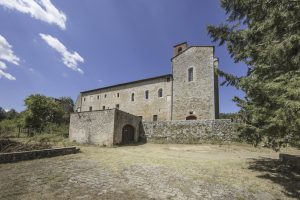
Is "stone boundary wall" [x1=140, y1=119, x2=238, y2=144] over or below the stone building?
below

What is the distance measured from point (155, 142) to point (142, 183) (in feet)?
44.6

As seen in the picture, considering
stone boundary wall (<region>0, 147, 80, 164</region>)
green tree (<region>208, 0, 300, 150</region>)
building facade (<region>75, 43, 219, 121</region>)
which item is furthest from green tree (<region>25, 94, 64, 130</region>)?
green tree (<region>208, 0, 300, 150</region>)

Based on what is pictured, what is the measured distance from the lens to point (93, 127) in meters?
17.3

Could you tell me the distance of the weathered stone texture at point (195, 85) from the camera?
71.2 feet

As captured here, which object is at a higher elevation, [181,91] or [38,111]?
[181,91]

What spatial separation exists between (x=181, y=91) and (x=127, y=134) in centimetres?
927

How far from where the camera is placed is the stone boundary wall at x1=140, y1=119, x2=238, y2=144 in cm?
1638

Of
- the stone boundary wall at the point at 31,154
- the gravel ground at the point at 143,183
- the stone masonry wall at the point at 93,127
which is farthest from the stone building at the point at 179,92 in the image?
the gravel ground at the point at 143,183

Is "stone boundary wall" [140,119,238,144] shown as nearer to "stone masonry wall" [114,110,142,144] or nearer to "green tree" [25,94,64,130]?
"stone masonry wall" [114,110,142,144]

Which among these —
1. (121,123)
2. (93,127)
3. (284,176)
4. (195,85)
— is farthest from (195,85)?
(284,176)

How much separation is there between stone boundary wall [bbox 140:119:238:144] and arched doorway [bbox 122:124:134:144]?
4.72 feet

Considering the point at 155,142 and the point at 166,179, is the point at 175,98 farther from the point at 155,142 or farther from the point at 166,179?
the point at 166,179

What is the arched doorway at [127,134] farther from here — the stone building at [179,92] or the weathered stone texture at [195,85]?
the weathered stone texture at [195,85]

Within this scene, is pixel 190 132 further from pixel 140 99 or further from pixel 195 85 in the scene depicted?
pixel 140 99
